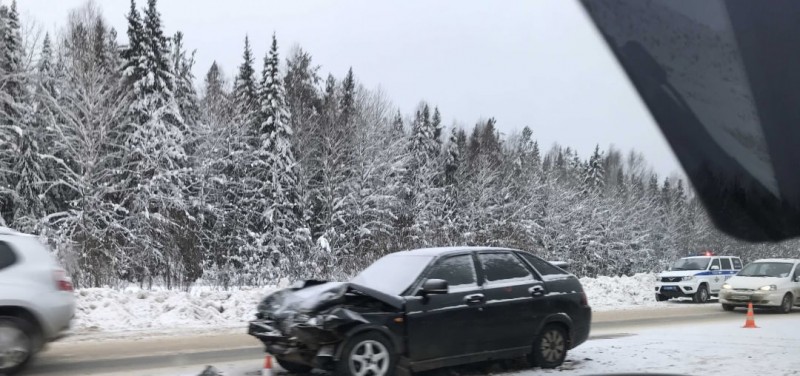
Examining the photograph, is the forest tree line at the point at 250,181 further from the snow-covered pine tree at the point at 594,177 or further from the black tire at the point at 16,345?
the black tire at the point at 16,345

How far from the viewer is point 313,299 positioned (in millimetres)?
8016

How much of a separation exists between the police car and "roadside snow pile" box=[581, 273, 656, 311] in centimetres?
75

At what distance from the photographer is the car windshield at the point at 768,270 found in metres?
20.2

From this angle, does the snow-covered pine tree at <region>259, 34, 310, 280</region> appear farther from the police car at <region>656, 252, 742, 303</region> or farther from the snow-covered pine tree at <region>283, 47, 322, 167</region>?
the police car at <region>656, 252, 742, 303</region>

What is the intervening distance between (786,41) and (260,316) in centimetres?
626

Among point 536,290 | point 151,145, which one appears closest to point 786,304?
point 536,290

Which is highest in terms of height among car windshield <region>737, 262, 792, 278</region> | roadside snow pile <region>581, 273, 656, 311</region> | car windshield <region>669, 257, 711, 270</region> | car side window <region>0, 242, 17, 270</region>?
car side window <region>0, 242, 17, 270</region>

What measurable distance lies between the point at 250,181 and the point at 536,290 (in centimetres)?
3366

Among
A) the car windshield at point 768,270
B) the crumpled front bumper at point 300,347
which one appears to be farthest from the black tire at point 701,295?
the crumpled front bumper at point 300,347

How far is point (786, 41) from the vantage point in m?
6.72

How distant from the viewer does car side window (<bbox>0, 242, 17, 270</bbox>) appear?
877 centimetres

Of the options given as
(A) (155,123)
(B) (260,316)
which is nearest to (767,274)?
(B) (260,316)

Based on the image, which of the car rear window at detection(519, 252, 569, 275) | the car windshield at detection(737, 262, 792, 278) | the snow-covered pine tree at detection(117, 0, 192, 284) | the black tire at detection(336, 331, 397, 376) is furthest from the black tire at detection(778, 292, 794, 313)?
the snow-covered pine tree at detection(117, 0, 192, 284)

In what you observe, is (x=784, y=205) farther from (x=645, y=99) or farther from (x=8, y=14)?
(x=8, y=14)
